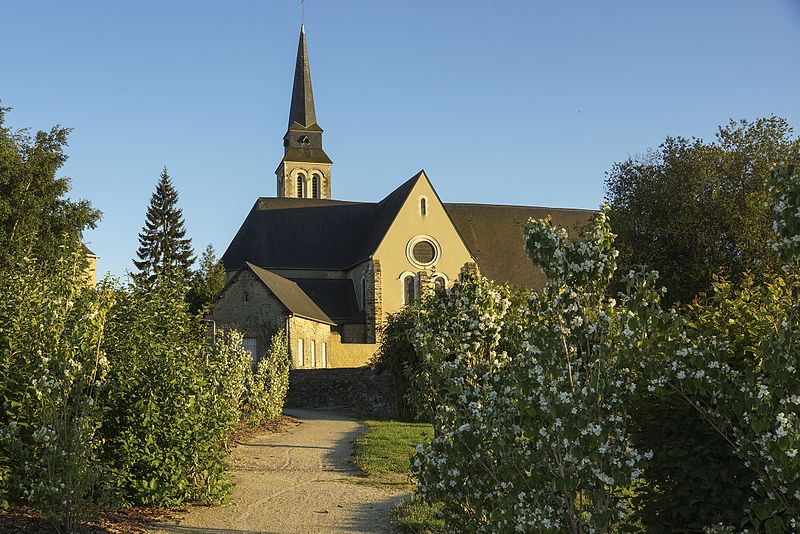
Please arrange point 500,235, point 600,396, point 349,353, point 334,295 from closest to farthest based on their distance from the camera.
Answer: point 600,396 → point 349,353 → point 334,295 → point 500,235

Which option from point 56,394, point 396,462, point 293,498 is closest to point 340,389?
point 396,462

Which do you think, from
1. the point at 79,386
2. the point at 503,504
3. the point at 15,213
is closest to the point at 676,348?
the point at 503,504

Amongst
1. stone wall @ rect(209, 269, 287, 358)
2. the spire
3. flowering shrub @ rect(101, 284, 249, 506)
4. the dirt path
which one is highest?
the spire

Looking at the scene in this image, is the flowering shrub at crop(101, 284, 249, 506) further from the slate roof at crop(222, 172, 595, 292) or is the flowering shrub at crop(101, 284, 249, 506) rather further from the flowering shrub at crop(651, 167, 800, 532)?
the slate roof at crop(222, 172, 595, 292)

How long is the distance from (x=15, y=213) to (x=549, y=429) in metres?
29.5

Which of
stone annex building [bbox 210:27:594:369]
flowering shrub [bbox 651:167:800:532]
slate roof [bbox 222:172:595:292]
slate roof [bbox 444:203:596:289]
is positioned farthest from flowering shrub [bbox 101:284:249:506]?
slate roof [bbox 444:203:596:289]

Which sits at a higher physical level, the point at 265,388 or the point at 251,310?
the point at 251,310

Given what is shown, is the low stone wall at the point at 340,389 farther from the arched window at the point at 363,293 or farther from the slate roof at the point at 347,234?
the slate roof at the point at 347,234

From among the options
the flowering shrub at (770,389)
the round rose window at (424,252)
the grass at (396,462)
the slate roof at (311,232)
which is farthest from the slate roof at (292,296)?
the flowering shrub at (770,389)

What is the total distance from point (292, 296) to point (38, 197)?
39.3 ft

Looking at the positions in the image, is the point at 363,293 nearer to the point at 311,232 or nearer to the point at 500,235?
the point at 311,232

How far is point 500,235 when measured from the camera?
4988 centimetres

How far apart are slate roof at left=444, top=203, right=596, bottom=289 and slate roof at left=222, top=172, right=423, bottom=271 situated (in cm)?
509

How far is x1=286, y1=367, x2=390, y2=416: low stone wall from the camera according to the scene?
90.6 feet
